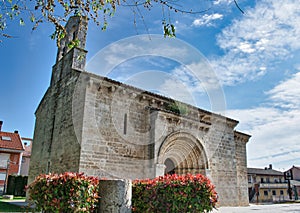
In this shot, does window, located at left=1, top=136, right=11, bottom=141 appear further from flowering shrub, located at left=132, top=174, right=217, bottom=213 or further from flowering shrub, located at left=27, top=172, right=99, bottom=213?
flowering shrub, located at left=132, top=174, right=217, bottom=213

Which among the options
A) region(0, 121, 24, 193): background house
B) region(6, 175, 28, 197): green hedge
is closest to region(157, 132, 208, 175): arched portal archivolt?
region(6, 175, 28, 197): green hedge

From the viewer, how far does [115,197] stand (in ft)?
18.3

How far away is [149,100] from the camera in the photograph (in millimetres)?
12359


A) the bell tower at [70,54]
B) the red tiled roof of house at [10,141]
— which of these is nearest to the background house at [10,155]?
the red tiled roof of house at [10,141]

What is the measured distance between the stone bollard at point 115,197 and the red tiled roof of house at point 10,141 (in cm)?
2662

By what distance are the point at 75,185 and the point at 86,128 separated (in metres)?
4.82

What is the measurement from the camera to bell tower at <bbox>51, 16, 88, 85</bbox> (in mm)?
11578

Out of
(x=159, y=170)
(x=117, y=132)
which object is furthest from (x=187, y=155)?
(x=117, y=132)

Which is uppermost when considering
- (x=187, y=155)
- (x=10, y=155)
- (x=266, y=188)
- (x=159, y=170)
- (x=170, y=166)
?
(x=10, y=155)

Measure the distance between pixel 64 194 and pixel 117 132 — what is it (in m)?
5.64

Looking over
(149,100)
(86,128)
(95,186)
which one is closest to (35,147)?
(86,128)

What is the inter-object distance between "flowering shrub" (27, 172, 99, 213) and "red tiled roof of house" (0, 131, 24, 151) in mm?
26281

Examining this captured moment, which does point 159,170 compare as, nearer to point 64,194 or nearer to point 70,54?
point 64,194

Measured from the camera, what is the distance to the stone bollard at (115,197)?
5527mm
